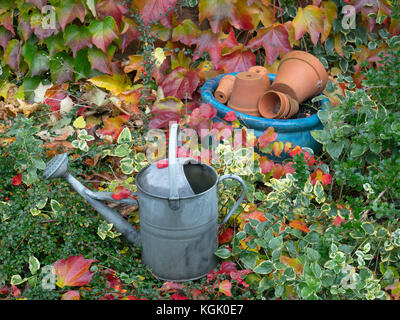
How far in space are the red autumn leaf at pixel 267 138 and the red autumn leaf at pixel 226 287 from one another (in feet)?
2.05

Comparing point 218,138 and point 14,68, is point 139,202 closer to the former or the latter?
point 218,138

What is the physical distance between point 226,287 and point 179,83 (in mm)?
1232

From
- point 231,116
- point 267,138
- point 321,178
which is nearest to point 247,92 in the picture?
point 231,116

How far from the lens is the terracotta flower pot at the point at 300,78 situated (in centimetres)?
214

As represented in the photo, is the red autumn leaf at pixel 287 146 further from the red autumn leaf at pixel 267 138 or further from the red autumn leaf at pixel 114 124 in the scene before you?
the red autumn leaf at pixel 114 124

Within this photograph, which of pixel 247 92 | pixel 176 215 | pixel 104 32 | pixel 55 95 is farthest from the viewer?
pixel 55 95

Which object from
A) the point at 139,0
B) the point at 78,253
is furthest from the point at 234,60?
the point at 78,253

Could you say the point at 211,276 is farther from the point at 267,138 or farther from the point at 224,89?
the point at 224,89

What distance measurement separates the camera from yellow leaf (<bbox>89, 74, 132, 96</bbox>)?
8.00 feet

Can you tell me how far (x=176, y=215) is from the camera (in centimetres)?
144

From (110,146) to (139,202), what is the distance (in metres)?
0.60

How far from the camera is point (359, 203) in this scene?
1556 mm

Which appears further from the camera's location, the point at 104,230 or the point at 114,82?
the point at 114,82

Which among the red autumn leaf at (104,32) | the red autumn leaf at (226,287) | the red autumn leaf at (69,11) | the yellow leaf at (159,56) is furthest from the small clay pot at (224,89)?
the red autumn leaf at (226,287)
